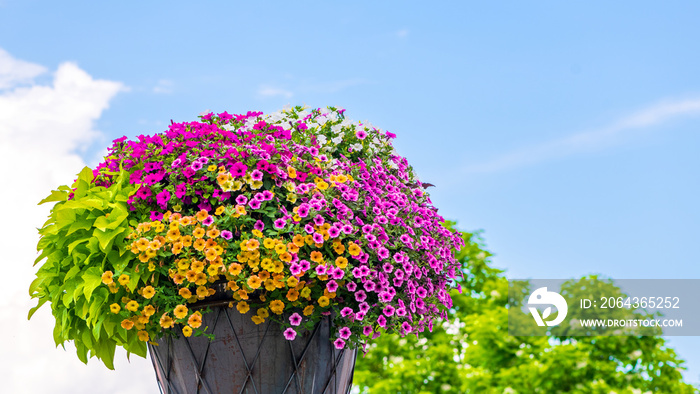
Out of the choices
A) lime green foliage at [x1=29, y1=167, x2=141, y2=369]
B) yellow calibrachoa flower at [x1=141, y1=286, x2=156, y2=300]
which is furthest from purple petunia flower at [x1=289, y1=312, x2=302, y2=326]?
lime green foliage at [x1=29, y1=167, x2=141, y2=369]

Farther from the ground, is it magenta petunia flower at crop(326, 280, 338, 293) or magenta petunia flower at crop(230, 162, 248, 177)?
magenta petunia flower at crop(230, 162, 248, 177)

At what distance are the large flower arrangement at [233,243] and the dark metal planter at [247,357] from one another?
0.09 m

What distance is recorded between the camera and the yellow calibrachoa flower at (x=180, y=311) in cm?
304

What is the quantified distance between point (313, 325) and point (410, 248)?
0.73 metres

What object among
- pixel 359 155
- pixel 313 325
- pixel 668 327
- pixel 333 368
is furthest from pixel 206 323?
pixel 668 327

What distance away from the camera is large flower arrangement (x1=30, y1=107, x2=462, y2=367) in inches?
121

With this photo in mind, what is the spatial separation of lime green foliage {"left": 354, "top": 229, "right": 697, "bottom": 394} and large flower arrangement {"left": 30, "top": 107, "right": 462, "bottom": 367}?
5.41 m

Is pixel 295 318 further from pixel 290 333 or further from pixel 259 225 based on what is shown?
pixel 259 225

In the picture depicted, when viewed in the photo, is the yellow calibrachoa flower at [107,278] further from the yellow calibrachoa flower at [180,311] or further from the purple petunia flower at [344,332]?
the purple petunia flower at [344,332]

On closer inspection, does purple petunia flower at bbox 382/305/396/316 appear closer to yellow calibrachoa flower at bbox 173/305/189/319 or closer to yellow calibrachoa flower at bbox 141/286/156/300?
yellow calibrachoa flower at bbox 173/305/189/319

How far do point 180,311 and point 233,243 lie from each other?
17.5 inches

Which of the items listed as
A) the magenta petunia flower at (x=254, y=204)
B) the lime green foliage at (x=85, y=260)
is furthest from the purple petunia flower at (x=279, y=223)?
the lime green foliage at (x=85, y=260)

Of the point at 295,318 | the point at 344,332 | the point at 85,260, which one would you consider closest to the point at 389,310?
the point at 344,332

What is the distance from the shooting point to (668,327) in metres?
7.99
